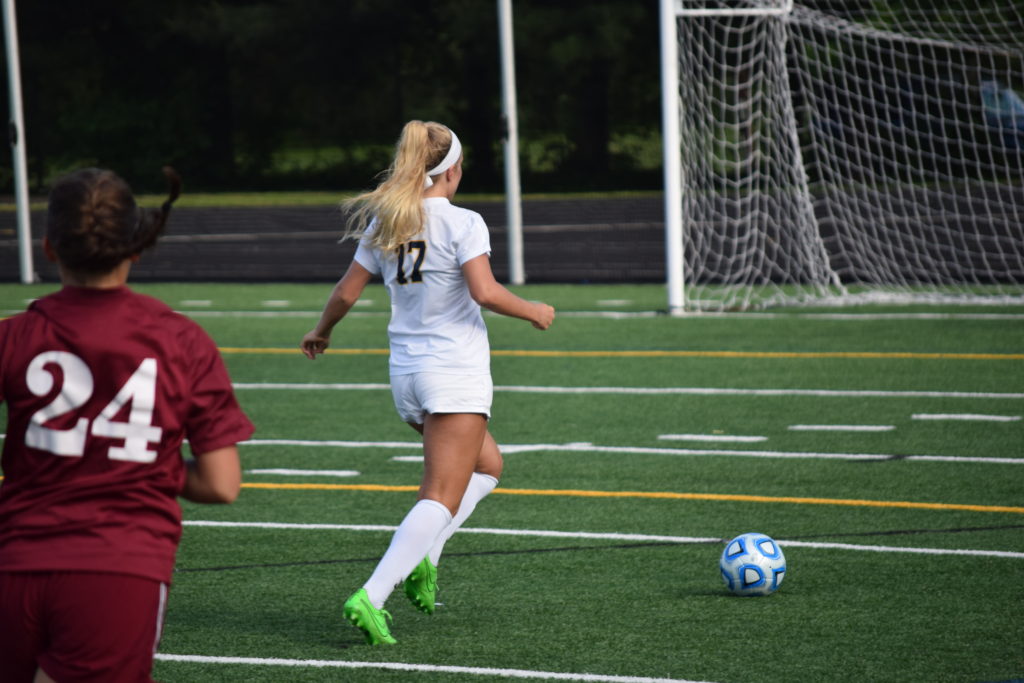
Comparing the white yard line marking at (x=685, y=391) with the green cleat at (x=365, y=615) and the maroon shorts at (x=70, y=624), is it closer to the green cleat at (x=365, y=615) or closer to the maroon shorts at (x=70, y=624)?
the green cleat at (x=365, y=615)

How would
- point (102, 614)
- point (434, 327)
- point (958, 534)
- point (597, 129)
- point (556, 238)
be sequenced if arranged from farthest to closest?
point (597, 129)
point (556, 238)
point (958, 534)
point (434, 327)
point (102, 614)

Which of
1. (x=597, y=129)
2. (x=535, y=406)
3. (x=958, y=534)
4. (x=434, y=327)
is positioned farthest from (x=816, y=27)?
(x=597, y=129)

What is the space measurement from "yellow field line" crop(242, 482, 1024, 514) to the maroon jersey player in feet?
16.8

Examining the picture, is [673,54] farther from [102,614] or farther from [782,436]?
[102,614]

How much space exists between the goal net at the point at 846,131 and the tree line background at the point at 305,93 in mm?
19541

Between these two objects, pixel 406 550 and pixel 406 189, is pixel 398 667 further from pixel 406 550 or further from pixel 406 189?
pixel 406 189

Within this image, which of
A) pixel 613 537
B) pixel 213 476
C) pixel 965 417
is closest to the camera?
pixel 213 476

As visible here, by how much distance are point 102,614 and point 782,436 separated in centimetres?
715

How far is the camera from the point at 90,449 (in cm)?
299

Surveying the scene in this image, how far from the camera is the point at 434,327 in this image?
5.38 m

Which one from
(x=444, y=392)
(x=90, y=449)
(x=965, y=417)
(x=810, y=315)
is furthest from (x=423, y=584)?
(x=810, y=315)

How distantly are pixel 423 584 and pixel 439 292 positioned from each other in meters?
0.99

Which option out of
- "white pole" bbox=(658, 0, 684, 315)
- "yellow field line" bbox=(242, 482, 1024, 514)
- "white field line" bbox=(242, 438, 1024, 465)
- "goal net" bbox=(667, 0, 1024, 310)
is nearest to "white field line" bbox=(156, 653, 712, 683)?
"yellow field line" bbox=(242, 482, 1024, 514)

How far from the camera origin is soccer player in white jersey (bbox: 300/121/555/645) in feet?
17.2
